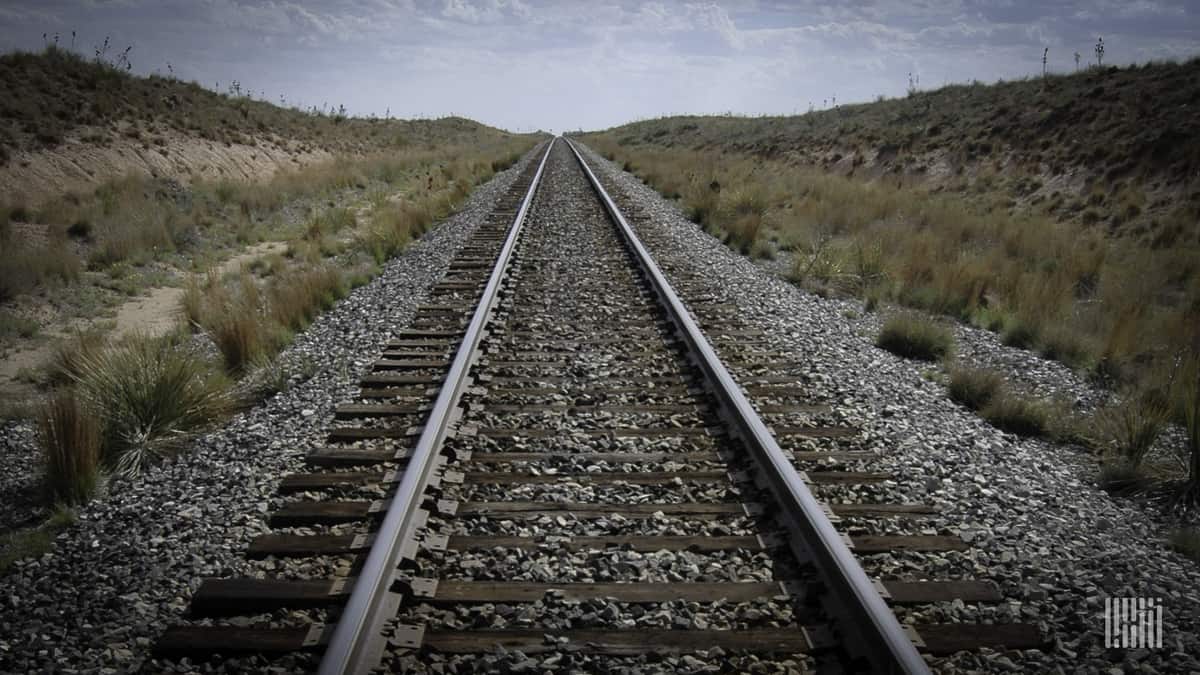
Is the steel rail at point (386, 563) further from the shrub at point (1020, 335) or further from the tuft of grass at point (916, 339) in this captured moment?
the shrub at point (1020, 335)

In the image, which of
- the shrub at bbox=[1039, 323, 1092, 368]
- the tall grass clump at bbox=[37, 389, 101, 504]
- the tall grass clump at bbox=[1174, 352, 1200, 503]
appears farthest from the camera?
the shrub at bbox=[1039, 323, 1092, 368]

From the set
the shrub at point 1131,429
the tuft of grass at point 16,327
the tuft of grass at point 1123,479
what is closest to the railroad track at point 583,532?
the tuft of grass at point 1123,479

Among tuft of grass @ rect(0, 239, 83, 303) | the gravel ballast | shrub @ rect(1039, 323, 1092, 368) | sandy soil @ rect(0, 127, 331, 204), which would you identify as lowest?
the gravel ballast

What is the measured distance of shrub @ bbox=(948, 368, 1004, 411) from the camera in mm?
5301

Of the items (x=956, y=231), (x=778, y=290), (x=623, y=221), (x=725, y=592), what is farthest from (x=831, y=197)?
(x=725, y=592)

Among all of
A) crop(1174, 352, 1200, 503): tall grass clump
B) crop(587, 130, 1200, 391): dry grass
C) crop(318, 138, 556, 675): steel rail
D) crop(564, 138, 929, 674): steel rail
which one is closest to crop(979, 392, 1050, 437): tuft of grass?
crop(1174, 352, 1200, 503): tall grass clump

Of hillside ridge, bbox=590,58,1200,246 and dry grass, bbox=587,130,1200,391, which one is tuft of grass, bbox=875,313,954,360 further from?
hillside ridge, bbox=590,58,1200,246

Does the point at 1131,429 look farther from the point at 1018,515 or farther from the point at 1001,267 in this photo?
the point at 1001,267

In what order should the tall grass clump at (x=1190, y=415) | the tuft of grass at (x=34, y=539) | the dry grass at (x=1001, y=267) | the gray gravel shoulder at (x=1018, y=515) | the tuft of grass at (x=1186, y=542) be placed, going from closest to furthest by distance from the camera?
the gray gravel shoulder at (x=1018, y=515), the tuft of grass at (x=34, y=539), the tuft of grass at (x=1186, y=542), the tall grass clump at (x=1190, y=415), the dry grass at (x=1001, y=267)

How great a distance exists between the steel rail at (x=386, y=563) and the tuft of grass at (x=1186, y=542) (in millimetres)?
3648

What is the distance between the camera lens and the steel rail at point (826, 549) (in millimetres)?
2404

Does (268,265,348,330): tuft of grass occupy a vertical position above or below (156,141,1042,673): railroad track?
above

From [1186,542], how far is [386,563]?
148 inches

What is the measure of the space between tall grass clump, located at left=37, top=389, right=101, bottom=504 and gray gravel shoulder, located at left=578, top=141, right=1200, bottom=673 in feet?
13.3
